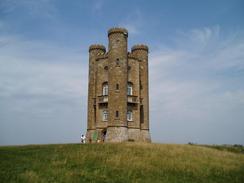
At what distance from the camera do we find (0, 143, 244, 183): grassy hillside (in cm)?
1622

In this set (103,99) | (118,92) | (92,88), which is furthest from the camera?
(92,88)

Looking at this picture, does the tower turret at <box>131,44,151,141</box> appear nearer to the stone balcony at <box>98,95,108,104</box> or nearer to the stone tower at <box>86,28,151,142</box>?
the stone tower at <box>86,28,151,142</box>

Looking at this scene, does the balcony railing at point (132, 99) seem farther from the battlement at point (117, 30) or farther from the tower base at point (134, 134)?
the battlement at point (117, 30)

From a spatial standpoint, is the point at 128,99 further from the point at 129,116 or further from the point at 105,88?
the point at 105,88

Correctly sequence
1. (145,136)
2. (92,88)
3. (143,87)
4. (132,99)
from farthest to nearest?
(143,87)
(92,88)
(145,136)
(132,99)

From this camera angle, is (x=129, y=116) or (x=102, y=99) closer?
(x=102, y=99)

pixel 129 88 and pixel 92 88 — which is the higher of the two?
pixel 92 88

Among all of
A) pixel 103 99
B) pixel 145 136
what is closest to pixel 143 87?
pixel 103 99

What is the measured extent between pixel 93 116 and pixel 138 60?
399 inches

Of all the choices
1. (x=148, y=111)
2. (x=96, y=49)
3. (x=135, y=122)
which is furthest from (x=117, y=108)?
(x=96, y=49)

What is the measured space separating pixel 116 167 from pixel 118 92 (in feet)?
67.8

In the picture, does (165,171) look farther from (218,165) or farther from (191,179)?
(218,165)

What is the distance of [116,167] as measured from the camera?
1883 cm

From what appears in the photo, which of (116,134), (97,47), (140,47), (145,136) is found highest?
(140,47)
